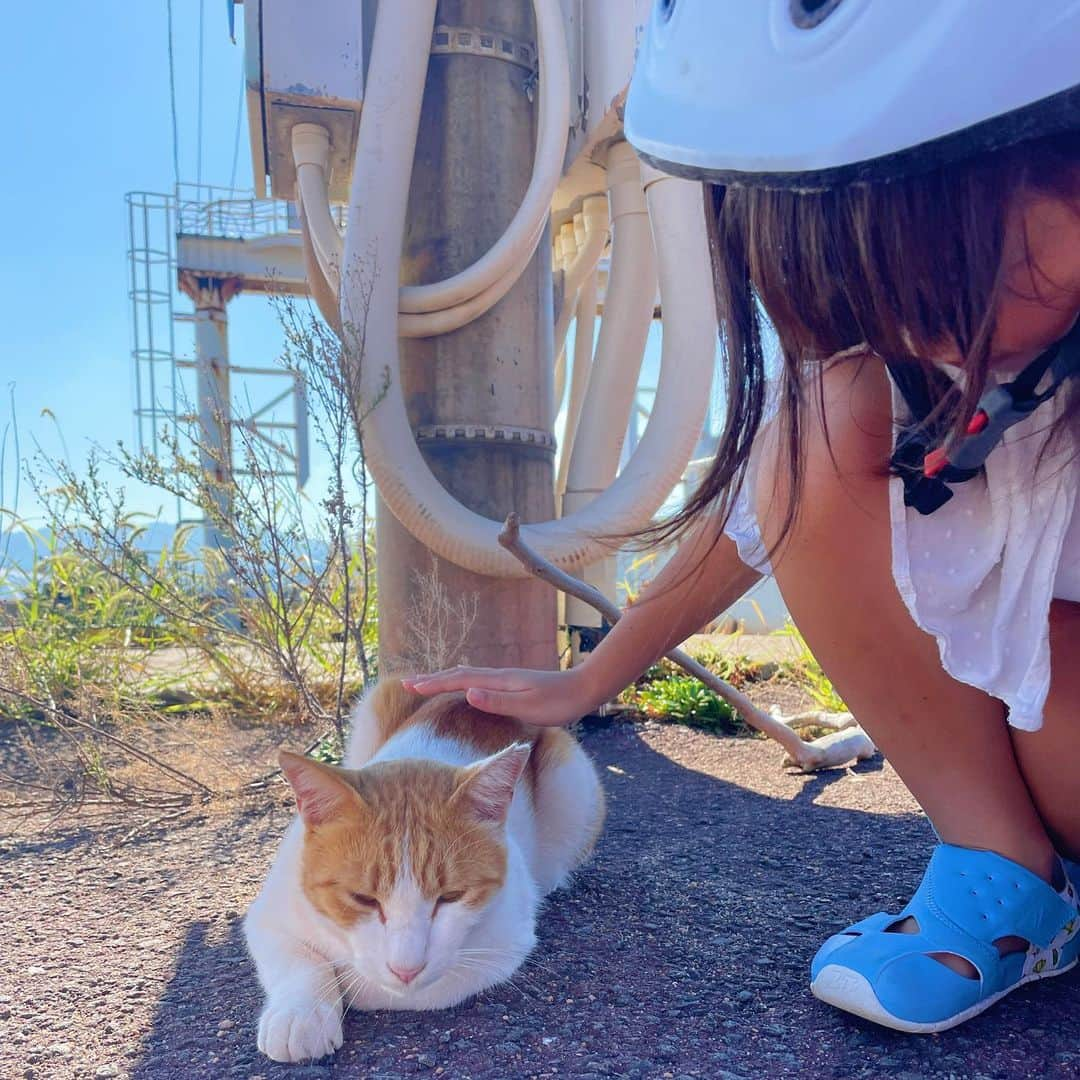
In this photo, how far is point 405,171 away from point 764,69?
166cm

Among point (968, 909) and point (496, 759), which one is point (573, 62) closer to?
point (496, 759)

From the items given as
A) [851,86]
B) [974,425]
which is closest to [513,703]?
[974,425]

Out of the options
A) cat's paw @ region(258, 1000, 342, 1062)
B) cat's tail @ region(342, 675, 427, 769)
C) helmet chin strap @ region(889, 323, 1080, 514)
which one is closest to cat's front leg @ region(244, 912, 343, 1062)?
cat's paw @ region(258, 1000, 342, 1062)

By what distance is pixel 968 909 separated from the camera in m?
1.09

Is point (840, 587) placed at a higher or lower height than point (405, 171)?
lower

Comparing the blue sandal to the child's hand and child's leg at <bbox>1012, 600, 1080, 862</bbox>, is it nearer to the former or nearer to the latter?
child's leg at <bbox>1012, 600, 1080, 862</bbox>

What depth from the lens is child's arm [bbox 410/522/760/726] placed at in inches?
52.3

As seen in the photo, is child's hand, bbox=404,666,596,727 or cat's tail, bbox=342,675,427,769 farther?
cat's tail, bbox=342,675,427,769

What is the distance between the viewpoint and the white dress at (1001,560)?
104 centimetres

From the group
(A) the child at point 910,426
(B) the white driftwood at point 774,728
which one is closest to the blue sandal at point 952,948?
(A) the child at point 910,426

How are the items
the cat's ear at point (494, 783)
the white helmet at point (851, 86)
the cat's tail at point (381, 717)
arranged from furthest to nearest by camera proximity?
the cat's tail at point (381, 717)
the cat's ear at point (494, 783)
the white helmet at point (851, 86)

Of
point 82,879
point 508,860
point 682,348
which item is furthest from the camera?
point 682,348

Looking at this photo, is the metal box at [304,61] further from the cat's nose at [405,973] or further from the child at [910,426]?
the cat's nose at [405,973]

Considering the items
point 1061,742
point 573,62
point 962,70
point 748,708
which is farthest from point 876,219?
point 573,62
